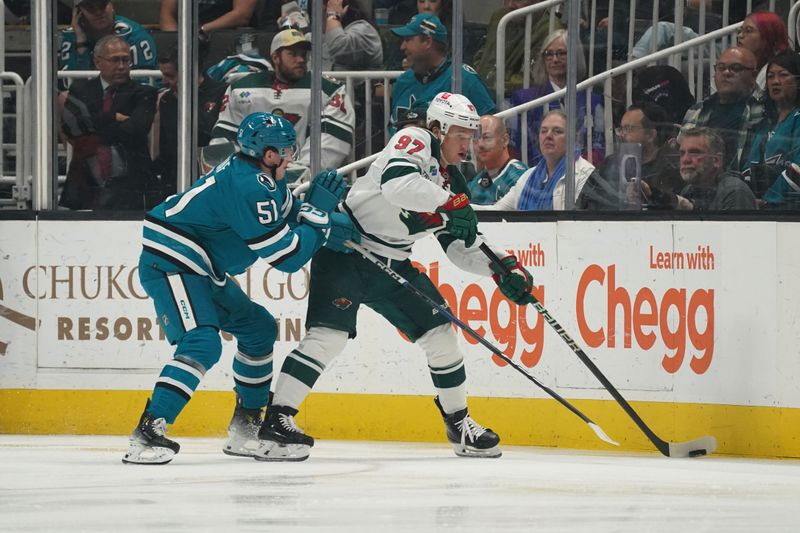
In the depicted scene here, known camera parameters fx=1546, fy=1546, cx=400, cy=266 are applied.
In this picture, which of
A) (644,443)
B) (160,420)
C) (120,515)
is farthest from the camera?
(644,443)

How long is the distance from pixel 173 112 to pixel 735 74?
97.7 inches

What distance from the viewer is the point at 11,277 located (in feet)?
22.0

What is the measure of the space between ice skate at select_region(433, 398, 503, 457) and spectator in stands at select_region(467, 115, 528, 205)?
45.6 inches

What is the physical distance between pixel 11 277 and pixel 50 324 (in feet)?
0.87

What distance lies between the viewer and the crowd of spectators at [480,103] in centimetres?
620

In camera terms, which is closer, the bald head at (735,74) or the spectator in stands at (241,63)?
the bald head at (735,74)

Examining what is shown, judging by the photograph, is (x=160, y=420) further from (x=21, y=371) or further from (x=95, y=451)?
(x=21, y=371)

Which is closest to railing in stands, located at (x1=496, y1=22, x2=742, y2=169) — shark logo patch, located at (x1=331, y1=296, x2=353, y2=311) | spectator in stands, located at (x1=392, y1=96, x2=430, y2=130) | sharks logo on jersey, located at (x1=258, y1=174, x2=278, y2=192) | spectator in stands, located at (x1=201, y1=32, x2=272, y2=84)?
spectator in stands, located at (x1=392, y1=96, x2=430, y2=130)

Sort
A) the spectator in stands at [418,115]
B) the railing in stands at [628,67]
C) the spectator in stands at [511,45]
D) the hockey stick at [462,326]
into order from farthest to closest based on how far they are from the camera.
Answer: the spectator in stands at [511,45]
the railing in stands at [628,67]
the spectator in stands at [418,115]
the hockey stick at [462,326]

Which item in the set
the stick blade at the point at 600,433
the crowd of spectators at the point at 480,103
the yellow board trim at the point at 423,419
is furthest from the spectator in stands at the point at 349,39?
the stick blade at the point at 600,433

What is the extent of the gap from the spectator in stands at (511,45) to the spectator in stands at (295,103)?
25.3 inches

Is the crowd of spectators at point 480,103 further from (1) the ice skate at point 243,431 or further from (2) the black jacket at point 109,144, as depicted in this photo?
(1) the ice skate at point 243,431

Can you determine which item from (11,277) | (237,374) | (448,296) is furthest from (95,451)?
(448,296)

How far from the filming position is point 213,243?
17.9 feet
